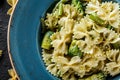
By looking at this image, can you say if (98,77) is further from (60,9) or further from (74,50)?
(60,9)

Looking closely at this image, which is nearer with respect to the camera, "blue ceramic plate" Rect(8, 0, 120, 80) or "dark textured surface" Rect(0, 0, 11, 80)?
"blue ceramic plate" Rect(8, 0, 120, 80)

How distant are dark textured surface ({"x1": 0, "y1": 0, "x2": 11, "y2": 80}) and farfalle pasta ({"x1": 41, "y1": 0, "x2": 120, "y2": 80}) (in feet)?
1.06

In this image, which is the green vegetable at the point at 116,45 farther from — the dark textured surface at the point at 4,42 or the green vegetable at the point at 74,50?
the dark textured surface at the point at 4,42

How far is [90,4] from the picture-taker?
1.24 metres

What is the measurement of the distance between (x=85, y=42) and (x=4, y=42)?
1.61 ft

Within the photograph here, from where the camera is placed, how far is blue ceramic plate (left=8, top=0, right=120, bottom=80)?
1232 mm

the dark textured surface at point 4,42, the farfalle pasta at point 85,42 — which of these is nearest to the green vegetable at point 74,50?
the farfalle pasta at point 85,42

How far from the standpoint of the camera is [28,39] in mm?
1249

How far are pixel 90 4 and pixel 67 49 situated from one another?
20 cm

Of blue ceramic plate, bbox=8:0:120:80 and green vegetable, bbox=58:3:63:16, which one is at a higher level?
green vegetable, bbox=58:3:63:16

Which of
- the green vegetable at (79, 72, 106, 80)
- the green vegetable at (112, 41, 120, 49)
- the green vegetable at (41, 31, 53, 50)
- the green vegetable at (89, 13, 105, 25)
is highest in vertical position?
the green vegetable at (89, 13, 105, 25)

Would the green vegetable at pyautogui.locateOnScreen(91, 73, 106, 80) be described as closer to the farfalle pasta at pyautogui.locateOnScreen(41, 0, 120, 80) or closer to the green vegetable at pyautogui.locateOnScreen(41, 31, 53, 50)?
the farfalle pasta at pyautogui.locateOnScreen(41, 0, 120, 80)

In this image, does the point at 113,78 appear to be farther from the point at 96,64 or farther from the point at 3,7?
the point at 3,7

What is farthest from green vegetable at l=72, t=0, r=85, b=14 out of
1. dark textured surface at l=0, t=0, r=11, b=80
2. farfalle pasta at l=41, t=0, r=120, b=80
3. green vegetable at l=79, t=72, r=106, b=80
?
dark textured surface at l=0, t=0, r=11, b=80
